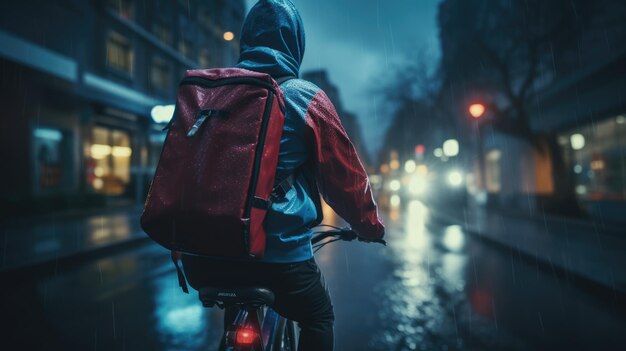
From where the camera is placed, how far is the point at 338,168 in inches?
Answer: 64.8

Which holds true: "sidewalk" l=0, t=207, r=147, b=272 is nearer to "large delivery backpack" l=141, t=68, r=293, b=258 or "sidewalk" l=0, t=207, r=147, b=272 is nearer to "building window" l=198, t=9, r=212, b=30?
"large delivery backpack" l=141, t=68, r=293, b=258

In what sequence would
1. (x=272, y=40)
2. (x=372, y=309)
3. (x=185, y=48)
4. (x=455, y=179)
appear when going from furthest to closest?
(x=185, y=48) → (x=455, y=179) → (x=372, y=309) → (x=272, y=40)

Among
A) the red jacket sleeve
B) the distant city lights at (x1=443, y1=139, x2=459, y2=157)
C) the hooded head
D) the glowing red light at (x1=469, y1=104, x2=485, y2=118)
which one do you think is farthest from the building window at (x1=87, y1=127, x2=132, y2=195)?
the red jacket sleeve

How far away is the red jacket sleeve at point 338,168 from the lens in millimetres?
1608

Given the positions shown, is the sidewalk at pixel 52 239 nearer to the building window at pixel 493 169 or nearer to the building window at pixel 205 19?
the building window at pixel 205 19

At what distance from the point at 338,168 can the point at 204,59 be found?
31017mm

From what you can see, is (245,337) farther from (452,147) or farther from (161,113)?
(452,147)

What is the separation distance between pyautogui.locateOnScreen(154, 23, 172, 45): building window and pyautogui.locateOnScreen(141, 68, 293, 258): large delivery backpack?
963 inches

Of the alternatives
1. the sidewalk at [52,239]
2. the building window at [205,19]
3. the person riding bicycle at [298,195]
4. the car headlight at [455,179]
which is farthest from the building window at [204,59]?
the person riding bicycle at [298,195]

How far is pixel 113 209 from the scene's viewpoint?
16.2 m

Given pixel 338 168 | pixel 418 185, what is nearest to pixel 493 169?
pixel 418 185

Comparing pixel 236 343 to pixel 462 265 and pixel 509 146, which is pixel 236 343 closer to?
pixel 462 265

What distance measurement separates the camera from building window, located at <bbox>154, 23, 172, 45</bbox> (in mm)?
23062

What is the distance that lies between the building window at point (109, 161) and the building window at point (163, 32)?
741 cm
